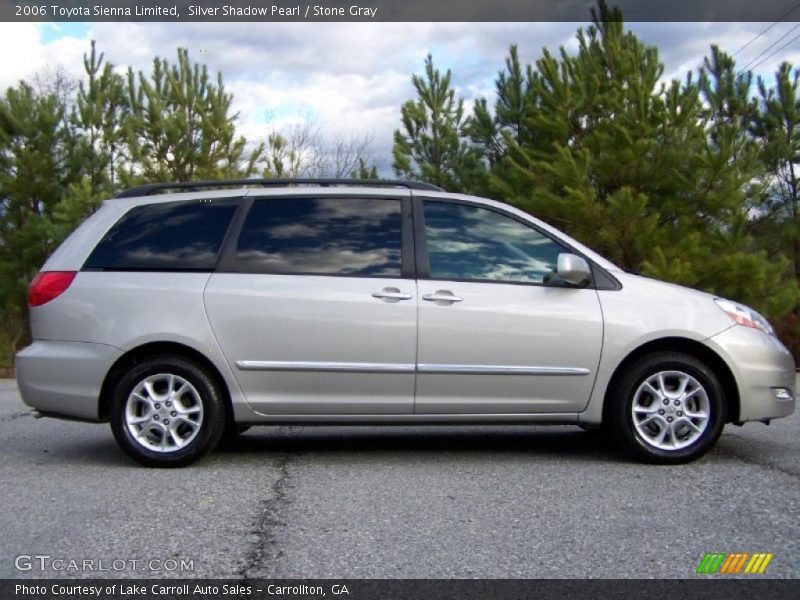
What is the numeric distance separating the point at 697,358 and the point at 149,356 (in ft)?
11.1

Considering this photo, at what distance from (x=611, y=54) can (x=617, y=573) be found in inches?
567

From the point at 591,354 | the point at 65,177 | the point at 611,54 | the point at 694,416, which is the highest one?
the point at 611,54

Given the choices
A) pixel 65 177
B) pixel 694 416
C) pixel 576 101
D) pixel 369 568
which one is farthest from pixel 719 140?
pixel 65 177

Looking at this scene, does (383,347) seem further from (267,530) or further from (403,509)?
(267,530)

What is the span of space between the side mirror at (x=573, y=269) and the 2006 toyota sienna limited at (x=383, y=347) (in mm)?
10

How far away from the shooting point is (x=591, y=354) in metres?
5.63

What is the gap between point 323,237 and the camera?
5.86 metres

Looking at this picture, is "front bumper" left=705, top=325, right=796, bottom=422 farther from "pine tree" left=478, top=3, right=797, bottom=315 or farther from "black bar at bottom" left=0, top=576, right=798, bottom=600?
"pine tree" left=478, top=3, right=797, bottom=315

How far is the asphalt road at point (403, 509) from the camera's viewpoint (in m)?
3.72

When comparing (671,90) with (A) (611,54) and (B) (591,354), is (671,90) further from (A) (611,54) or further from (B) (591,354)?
(B) (591,354)

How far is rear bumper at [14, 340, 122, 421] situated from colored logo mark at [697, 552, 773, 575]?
3.57 meters

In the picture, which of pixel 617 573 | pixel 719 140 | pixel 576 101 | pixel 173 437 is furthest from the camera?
pixel 576 101

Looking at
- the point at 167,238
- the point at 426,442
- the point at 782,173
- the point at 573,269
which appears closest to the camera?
the point at 573,269

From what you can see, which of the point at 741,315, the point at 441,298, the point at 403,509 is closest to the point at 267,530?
the point at 403,509
